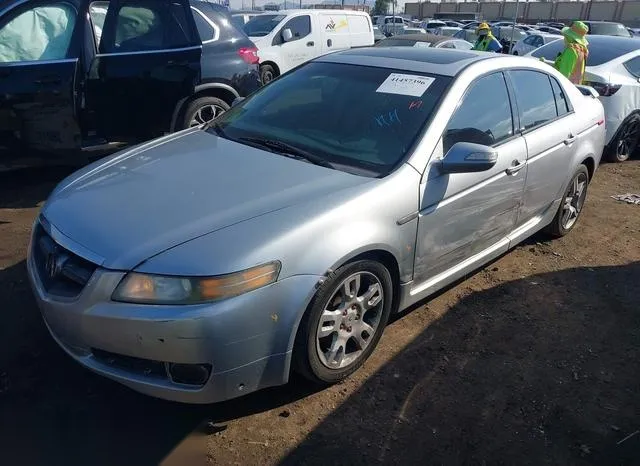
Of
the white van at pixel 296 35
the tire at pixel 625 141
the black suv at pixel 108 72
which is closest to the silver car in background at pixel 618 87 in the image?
the tire at pixel 625 141

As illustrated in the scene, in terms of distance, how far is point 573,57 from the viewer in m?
6.96

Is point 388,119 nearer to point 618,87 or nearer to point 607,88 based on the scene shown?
point 607,88

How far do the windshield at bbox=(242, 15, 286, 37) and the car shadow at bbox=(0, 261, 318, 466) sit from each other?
1075 centimetres

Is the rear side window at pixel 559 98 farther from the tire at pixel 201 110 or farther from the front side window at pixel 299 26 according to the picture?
the front side window at pixel 299 26

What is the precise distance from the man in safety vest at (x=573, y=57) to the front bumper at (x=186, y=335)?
226 inches

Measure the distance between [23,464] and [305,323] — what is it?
1340 mm

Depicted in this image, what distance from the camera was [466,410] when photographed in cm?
289

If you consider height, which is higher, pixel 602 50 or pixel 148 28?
pixel 148 28

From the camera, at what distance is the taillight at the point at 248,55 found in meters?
6.32

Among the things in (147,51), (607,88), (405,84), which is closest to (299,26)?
(607,88)

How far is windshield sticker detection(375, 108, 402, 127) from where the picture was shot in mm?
3340

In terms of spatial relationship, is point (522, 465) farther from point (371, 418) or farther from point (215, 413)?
point (215, 413)

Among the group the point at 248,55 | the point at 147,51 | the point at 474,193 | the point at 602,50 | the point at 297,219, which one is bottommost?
the point at 474,193

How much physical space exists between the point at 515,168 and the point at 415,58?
3.20 ft
